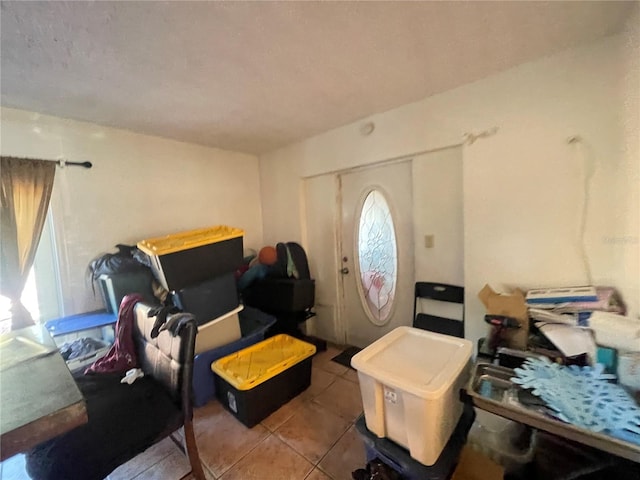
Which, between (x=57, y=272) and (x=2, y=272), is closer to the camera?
(x=2, y=272)

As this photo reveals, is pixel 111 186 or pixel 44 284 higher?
pixel 111 186

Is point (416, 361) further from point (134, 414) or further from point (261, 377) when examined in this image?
point (134, 414)

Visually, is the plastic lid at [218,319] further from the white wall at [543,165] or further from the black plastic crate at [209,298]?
the white wall at [543,165]

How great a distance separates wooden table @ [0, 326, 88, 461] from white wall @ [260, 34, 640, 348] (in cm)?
211

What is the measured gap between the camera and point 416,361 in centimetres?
110

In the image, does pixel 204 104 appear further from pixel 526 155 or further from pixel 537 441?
pixel 537 441

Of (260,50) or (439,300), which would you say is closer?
(260,50)

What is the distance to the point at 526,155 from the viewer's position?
156cm

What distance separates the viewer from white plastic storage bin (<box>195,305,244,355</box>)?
193cm

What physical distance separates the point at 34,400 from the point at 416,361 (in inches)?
52.5

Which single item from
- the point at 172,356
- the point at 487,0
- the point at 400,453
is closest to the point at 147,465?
the point at 172,356

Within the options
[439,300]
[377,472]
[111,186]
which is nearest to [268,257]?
[111,186]

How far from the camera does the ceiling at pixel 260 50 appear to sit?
3.47 ft

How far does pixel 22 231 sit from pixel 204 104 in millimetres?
1556
